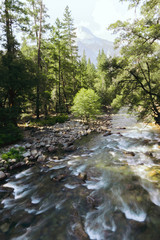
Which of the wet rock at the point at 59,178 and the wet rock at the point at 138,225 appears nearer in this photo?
the wet rock at the point at 138,225

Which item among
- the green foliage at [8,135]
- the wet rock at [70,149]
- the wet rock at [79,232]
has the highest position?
the green foliage at [8,135]

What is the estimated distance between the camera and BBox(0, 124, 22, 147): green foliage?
29.0ft

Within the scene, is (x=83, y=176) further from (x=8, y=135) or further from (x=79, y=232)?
(x=8, y=135)

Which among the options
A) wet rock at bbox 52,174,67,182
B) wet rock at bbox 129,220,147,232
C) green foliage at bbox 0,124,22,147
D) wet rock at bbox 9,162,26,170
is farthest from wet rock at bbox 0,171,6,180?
wet rock at bbox 129,220,147,232

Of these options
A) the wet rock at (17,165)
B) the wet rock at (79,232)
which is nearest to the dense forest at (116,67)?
the wet rock at (17,165)

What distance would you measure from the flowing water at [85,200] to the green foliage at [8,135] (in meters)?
3.64

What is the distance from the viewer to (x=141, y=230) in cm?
336

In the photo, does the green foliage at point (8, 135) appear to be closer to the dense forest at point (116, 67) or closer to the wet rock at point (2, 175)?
the dense forest at point (116, 67)

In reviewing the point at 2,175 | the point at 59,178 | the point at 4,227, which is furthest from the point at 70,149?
the point at 4,227

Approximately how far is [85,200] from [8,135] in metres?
7.45

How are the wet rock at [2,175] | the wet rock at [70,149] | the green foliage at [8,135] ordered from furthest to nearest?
the wet rock at [70,149]
the green foliage at [8,135]
the wet rock at [2,175]

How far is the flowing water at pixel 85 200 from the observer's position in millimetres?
3422

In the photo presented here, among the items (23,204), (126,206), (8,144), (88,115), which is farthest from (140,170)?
(88,115)

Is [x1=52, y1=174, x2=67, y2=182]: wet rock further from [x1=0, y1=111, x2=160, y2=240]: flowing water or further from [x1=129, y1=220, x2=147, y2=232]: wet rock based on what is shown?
[x1=129, y1=220, x2=147, y2=232]: wet rock
